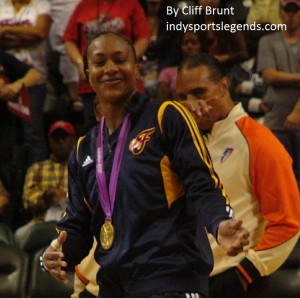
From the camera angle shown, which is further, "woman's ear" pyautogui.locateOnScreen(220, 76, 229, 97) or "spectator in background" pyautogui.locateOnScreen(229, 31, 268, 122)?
"spectator in background" pyautogui.locateOnScreen(229, 31, 268, 122)

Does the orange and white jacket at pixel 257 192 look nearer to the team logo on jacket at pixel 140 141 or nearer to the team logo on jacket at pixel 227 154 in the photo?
the team logo on jacket at pixel 227 154

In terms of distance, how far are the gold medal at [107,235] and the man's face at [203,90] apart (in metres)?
1.17

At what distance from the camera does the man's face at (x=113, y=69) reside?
3594 mm

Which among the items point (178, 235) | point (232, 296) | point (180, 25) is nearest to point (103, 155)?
point (178, 235)

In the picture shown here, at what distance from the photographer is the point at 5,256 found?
6168mm

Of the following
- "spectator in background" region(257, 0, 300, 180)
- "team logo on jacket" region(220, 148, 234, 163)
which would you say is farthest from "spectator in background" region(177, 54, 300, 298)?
"spectator in background" region(257, 0, 300, 180)

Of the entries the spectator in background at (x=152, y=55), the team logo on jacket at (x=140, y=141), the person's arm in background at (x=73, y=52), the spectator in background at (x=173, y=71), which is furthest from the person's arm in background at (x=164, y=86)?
the team logo on jacket at (x=140, y=141)

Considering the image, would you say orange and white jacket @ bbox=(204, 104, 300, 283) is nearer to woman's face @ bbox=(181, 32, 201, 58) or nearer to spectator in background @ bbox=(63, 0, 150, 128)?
spectator in background @ bbox=(63, 0, 150, 128)

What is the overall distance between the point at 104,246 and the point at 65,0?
516 cm

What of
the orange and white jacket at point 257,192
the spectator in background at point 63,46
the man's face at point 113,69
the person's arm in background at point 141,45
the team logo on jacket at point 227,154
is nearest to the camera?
the man's face at point 113,69

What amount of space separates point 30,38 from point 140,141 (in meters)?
4.84

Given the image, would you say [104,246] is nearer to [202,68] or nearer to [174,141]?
[174,141]

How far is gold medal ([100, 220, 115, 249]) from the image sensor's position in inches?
137

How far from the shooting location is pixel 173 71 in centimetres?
778
